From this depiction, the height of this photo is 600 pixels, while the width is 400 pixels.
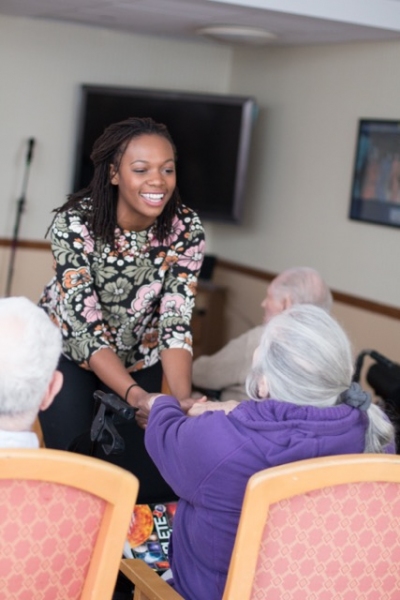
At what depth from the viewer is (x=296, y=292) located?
330cm

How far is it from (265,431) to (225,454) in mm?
87

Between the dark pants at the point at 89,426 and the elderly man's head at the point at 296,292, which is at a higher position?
the elderly man's head at the point at 296,292

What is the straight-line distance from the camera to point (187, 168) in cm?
639

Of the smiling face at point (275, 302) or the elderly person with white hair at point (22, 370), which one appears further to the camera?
the smiling face at point (275, 302)

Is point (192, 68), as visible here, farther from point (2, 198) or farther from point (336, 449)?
point (336, 449)

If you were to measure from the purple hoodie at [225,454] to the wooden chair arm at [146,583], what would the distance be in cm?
6

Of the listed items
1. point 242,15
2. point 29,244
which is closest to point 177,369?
point 242,15

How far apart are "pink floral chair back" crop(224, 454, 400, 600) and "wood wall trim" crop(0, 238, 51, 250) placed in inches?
190

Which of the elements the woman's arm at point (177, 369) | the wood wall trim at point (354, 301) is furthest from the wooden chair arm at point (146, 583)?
the wood wall trim at point (354, 301)

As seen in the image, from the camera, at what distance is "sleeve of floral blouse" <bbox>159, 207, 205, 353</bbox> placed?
2.76 meters

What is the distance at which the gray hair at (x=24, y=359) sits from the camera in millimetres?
1602

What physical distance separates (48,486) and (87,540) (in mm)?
132

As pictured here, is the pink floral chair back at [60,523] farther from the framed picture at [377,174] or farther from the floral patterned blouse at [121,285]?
the framed picture at [377,174]

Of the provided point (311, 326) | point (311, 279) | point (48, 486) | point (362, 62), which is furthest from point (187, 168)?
point (48, 486)
